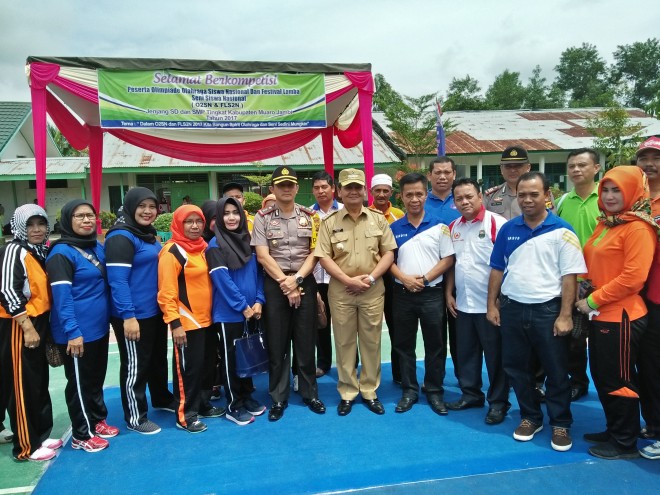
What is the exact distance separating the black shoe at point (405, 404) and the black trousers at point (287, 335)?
0.70 m

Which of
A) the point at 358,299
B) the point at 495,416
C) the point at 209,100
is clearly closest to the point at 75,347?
the point at 358,299

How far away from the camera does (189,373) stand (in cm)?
324

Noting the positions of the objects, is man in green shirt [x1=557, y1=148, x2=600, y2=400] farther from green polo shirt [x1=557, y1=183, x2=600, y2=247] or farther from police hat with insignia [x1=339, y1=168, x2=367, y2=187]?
police hat with insignia [x1=339, y1=168, x2=367, y2=187]

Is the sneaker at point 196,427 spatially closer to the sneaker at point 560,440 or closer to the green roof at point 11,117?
the sneaker at point 560,440

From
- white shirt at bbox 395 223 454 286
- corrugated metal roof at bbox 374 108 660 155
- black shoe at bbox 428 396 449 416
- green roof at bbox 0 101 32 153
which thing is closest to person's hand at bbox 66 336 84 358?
white shirt at bbox 395 223 454 286

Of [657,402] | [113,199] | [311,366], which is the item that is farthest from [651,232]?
[113,199]

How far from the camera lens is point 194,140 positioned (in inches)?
242

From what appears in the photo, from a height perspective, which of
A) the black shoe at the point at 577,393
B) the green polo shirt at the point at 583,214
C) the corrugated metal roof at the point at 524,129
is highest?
the corrugated metal roof at the point at 524,129

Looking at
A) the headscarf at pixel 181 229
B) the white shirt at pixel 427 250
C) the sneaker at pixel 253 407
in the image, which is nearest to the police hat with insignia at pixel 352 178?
the white shirt at pixel 427 250

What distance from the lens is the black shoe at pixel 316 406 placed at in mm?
3525

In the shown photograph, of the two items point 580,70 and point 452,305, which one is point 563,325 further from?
point 580,70

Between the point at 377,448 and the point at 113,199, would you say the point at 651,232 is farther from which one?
the point at 113,199

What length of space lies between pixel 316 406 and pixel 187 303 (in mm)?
1336

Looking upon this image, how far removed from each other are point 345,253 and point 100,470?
2184mm
